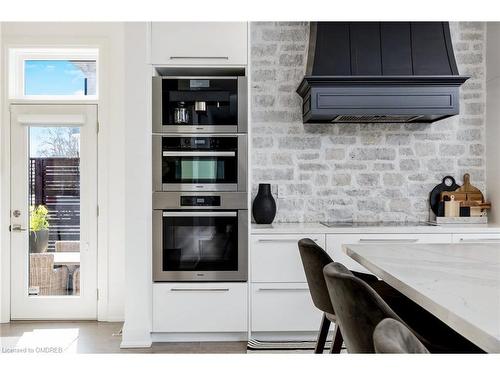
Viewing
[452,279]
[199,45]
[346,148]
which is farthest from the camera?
[346,148]

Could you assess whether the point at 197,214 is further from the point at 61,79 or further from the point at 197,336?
the point at 61,79

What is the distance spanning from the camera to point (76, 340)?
3.46m

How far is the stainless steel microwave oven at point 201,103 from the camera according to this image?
334 cm

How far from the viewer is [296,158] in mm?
3867

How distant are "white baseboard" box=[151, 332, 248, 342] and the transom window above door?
85.8 inches

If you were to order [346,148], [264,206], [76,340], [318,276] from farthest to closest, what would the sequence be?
[346,148] < [264,206] < [76,340] < [318,276]

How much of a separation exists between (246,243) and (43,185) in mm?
2009

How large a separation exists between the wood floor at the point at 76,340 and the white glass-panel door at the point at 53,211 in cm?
19

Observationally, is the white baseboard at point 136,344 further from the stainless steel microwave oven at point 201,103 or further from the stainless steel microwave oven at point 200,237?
the stainless steel microwave oven at point 201,103

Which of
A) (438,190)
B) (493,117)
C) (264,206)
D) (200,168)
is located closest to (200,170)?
(200,168)

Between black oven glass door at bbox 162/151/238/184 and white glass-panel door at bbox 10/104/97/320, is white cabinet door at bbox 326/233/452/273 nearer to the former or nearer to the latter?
black oven glass door at bbox 162/151/238/184

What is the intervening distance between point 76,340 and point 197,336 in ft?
3.07
